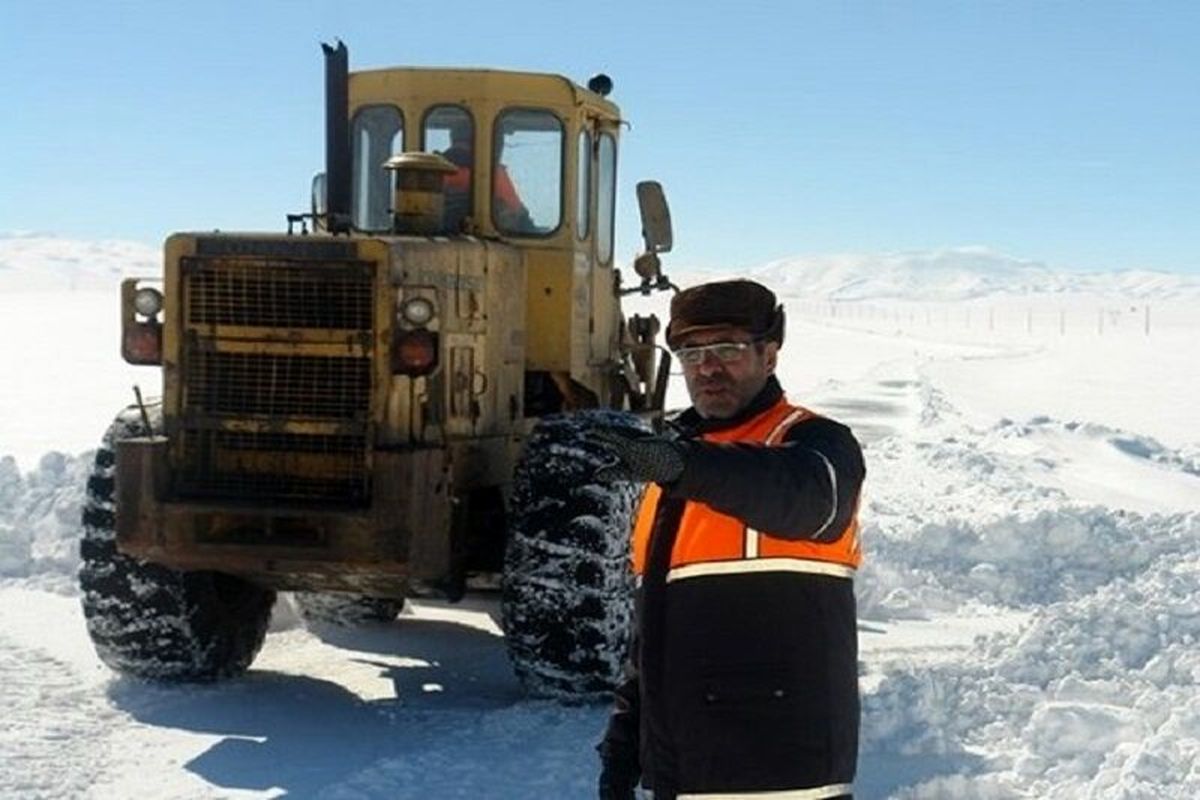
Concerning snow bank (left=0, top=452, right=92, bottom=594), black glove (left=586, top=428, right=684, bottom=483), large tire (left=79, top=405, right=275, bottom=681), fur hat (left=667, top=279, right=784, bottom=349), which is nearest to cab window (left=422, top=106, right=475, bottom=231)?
large tire (left=79, top=405, right=275, bottom=681)

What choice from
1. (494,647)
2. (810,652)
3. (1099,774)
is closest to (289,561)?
(494,647)

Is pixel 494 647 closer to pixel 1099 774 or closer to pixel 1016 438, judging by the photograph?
pixel 1099 774

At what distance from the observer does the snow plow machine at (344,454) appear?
6.44 meters

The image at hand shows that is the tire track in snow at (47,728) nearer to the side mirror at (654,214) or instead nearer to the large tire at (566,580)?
the large tire at (566,580)

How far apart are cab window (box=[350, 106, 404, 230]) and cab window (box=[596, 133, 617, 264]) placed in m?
1.11

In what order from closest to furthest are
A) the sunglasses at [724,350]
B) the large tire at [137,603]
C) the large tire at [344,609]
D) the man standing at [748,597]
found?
the man standing at [748,597] → the sunglasses at [724,350] → the large tire at [137,603] → the large tire at [344,609]

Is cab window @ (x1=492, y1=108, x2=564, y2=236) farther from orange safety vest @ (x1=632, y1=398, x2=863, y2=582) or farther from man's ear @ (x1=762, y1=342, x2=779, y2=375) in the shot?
orange safety vest @ (x1=632, y1=398, x2=863, y2=582)

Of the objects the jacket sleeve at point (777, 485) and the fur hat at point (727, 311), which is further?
the fur hat at point (727, 311)

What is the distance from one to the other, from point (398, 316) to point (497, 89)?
1.93 metres

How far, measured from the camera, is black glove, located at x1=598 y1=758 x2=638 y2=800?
11.5 feet

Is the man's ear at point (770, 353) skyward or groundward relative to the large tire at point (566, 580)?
skyward

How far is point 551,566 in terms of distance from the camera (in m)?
6.69

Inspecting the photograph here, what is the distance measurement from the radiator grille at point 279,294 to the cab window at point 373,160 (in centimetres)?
167

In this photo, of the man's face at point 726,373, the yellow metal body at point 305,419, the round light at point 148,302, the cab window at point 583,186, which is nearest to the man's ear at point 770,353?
the man's face at point 726,373
